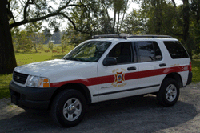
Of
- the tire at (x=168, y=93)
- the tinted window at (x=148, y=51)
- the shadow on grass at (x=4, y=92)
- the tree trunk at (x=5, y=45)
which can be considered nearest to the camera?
the tinted window at (x=148, y=51)

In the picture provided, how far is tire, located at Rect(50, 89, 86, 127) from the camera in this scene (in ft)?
16.1

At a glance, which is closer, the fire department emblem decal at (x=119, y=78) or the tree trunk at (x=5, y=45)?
the fire department emblem decal at (x=119, y=78)

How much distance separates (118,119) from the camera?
568 cm

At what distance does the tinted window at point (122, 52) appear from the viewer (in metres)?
5.88

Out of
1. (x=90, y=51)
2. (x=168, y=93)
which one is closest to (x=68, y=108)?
(x=90, y=51)

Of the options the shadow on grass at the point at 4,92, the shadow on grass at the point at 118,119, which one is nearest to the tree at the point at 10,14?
the shadow on grass at the point at 4,92

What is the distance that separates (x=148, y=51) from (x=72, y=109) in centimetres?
268

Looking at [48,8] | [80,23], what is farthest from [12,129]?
[80,23]

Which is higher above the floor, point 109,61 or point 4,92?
point 109,61

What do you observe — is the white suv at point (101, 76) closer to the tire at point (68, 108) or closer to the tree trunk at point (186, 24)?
the tire at point (68, 108)

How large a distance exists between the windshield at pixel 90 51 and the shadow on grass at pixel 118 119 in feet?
3.71

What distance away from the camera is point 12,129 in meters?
5.01

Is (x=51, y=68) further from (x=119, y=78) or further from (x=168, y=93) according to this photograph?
(x=168, y=93)

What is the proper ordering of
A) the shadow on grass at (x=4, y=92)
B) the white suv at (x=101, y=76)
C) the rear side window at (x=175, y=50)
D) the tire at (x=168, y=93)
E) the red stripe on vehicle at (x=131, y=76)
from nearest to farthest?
the white suv at (x=101, y=76) → the red stripe on vehicle at (x=131, y=76) → the tire at (x=168, y=93) → the rear side window at (x=175, y=50) → the shadow on grass at (x=4, y=92)
